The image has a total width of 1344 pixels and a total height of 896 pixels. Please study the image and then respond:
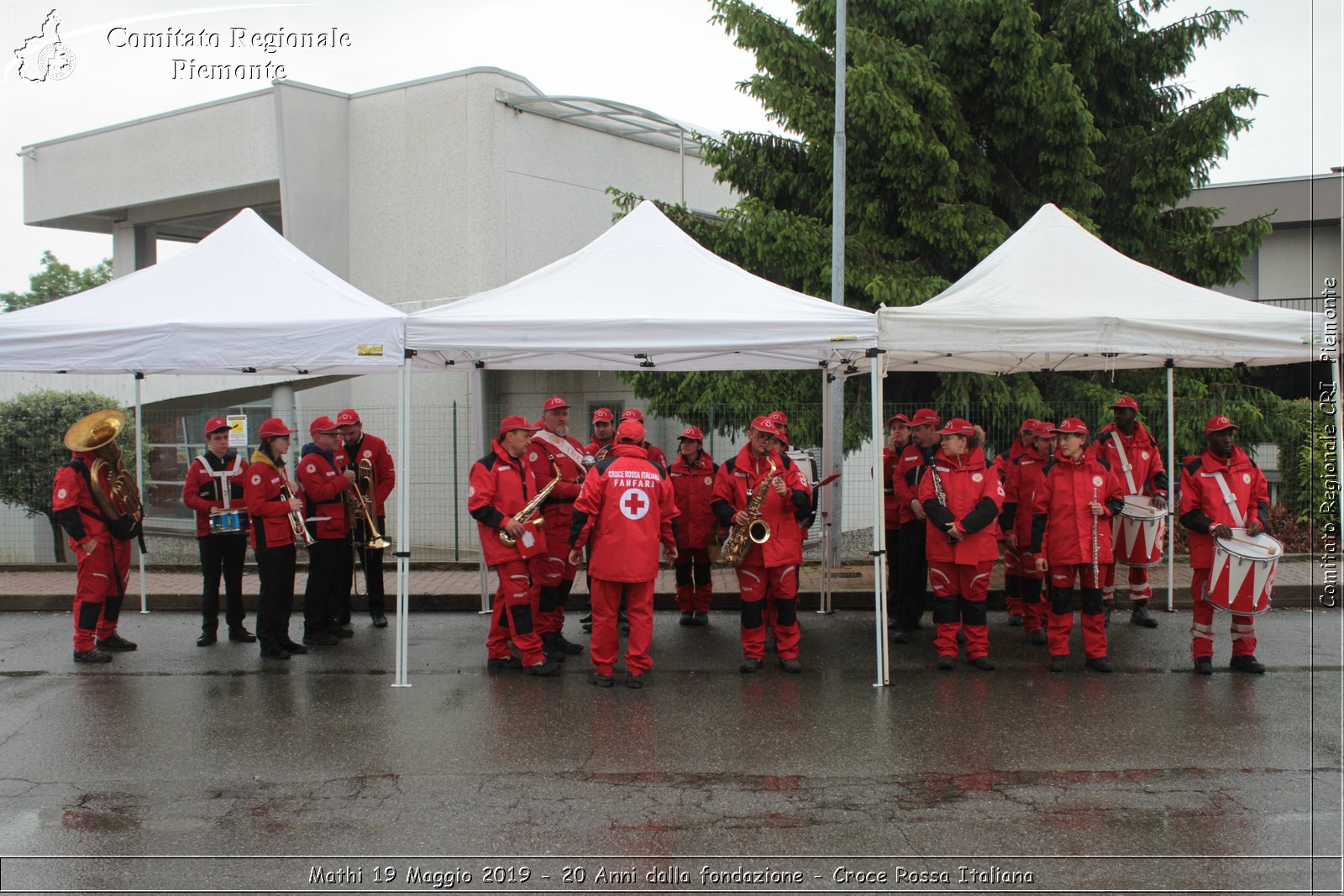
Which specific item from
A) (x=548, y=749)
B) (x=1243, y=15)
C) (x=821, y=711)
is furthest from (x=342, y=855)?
(x=1243, y=15)

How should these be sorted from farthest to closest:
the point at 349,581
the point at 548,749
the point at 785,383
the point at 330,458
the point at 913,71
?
the point at 785,383
the point at 913,71
the point at 349,581
the point at 330,458
the point at 548,749

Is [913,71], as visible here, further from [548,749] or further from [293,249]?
[548,749]

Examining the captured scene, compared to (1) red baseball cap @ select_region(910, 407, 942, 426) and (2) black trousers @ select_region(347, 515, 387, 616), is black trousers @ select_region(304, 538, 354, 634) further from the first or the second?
(1) red baseball cap @ select_region(910, 407, 942, 426)

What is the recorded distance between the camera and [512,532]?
7.28 metres

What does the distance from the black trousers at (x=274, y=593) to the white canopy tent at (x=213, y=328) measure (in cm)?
134

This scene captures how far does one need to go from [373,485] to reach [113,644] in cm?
251

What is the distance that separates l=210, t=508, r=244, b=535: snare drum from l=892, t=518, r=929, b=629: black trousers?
584cm

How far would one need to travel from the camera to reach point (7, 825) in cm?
484

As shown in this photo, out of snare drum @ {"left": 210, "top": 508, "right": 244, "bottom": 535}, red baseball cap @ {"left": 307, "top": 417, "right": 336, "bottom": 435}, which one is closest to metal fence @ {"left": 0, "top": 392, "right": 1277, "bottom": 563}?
red baseball cap @ {"left": 307, "top": 417, "right": 336, "bottom": 435}

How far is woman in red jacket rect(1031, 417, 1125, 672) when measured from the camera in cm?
757

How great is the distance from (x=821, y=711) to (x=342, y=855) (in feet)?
10.8

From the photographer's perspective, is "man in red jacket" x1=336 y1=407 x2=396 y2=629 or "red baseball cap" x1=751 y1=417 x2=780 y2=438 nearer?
"red baseball cap" x1=751 y1=417 x2=780 y2=438

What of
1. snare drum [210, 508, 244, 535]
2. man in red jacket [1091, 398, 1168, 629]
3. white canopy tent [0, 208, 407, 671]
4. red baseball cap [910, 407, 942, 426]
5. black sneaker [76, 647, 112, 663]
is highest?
white canopy tent [0, 208, 407, 671]

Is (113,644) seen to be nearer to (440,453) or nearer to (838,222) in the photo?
(440,453)
